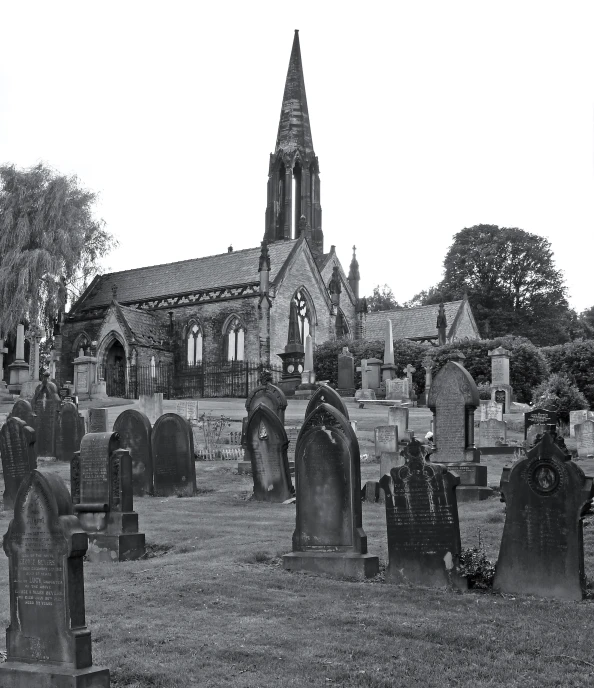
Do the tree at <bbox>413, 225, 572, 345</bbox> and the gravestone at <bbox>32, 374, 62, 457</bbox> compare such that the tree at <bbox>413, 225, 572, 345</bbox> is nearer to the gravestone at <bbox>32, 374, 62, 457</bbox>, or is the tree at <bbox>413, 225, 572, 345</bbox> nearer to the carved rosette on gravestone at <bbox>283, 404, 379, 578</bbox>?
the gravestone at <bbox>32, 374, 62, 457</bbox>

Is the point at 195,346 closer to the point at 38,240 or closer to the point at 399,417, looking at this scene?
the point at 38,240

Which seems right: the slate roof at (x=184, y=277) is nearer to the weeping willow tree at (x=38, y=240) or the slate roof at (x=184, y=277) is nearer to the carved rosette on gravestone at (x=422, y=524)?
the weeping willow tree at (x=38, y=240)

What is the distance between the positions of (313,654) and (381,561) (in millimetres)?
3274

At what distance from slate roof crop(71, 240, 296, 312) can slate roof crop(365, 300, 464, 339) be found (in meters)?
10.5

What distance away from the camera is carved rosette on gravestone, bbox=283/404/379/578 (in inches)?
377

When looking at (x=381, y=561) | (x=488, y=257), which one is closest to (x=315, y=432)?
(x=381, y=561)


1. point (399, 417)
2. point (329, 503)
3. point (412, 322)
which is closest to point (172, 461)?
point (329, 503)

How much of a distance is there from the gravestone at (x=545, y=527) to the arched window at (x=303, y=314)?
4174cm

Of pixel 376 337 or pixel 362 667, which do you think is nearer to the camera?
pixel 362 667

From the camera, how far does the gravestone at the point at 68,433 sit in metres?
20.9

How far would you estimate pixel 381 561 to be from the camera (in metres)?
10.1

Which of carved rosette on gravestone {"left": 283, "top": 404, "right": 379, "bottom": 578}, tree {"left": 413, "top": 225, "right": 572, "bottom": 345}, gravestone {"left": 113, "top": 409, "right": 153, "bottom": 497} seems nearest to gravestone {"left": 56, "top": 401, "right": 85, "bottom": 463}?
gravestone {"left": 113, "top": 409, "right": 153, "bottom": 497}

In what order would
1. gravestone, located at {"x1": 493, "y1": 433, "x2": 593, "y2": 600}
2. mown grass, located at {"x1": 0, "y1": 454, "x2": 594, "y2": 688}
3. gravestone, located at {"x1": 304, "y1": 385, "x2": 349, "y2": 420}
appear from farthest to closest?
1. gravestone, located at {"x1": 304, "y1": 385, "x2": 349, "y2": 420}
2. gravestone, located at {"x1": 493, "y1": 433, "x2": 593, "y2": 600}
3. mown grass, located at {"x1": 0, "y1": 454, "x2": 594, "y2": 688}

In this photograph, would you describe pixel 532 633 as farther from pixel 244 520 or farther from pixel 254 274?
pixel 254 274
